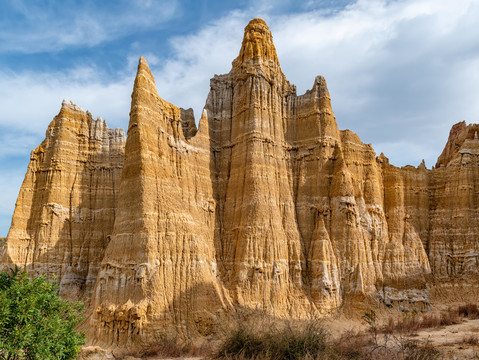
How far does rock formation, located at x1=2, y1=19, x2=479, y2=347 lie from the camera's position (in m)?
25.1

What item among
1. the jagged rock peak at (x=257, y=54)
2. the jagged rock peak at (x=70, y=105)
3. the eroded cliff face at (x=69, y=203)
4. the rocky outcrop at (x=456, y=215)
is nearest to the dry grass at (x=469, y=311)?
the rocky outcrop at (x=456, y=215)

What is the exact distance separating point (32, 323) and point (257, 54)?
2648 cm

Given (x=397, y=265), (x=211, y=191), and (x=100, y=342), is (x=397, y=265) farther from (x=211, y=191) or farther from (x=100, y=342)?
(x=100, y=342)

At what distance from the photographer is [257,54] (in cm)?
3397

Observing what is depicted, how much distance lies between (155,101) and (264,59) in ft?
→ 35.0

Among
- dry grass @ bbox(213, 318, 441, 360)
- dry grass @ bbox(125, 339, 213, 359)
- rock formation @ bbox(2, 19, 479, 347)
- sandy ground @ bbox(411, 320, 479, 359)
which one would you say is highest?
rock formation @ bbox(2, 19, 479, 347)

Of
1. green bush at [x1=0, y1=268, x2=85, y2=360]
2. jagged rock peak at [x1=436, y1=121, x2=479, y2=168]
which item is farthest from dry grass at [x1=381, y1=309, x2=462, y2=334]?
green bush at [x1=0, y1=268, x2=85, y2=360]

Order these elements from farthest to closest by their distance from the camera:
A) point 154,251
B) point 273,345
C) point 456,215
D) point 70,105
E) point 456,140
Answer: point 456,140 → point 456,215 → point 70,105 → point 154,251 → point 273,345

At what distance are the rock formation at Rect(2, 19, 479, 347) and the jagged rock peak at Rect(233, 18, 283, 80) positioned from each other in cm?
12

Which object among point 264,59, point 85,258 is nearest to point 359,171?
point 264,59

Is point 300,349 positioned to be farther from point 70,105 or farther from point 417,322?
point 70,105

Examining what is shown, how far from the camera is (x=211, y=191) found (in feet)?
103

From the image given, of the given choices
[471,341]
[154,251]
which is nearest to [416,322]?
[471,341]

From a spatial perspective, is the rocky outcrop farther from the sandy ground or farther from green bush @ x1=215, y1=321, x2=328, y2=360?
green bush @ x1=215, y1=321, x2=328, y2=360
